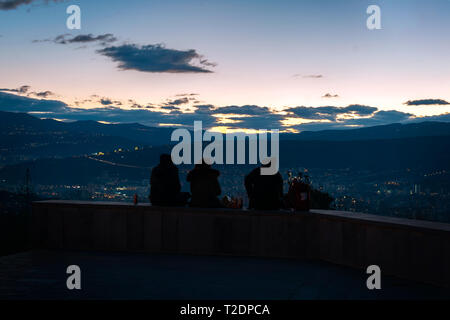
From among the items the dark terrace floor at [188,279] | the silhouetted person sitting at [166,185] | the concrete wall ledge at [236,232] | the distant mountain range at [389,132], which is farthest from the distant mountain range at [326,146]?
the dark terrace floor at [188,279]

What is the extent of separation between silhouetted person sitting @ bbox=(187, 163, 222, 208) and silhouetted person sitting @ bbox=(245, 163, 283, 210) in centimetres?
72

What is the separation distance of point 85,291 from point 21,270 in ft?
6.74

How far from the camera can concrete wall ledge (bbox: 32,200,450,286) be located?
8.23 metres

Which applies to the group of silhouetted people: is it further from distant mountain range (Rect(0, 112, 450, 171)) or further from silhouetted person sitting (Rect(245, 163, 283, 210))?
distant mountain range (Rect(0, 112, 450, 171))

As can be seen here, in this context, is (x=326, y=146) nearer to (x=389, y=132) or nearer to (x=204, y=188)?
(x=389, y=132)

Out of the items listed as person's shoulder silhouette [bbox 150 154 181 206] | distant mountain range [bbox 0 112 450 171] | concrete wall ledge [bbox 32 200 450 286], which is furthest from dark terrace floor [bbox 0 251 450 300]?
distant mountain range [bbox 0 112 450 171]

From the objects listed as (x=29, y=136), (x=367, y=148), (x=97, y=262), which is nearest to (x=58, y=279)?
(x=97, y=262)

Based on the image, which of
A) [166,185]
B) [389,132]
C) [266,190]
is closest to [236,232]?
[266,190]

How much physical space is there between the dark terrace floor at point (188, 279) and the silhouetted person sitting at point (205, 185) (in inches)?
45.2

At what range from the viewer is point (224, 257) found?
32.6 ft

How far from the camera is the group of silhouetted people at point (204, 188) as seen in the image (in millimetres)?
9953

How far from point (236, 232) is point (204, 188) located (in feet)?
3.61

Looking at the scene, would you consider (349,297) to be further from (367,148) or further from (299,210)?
(367,148)
